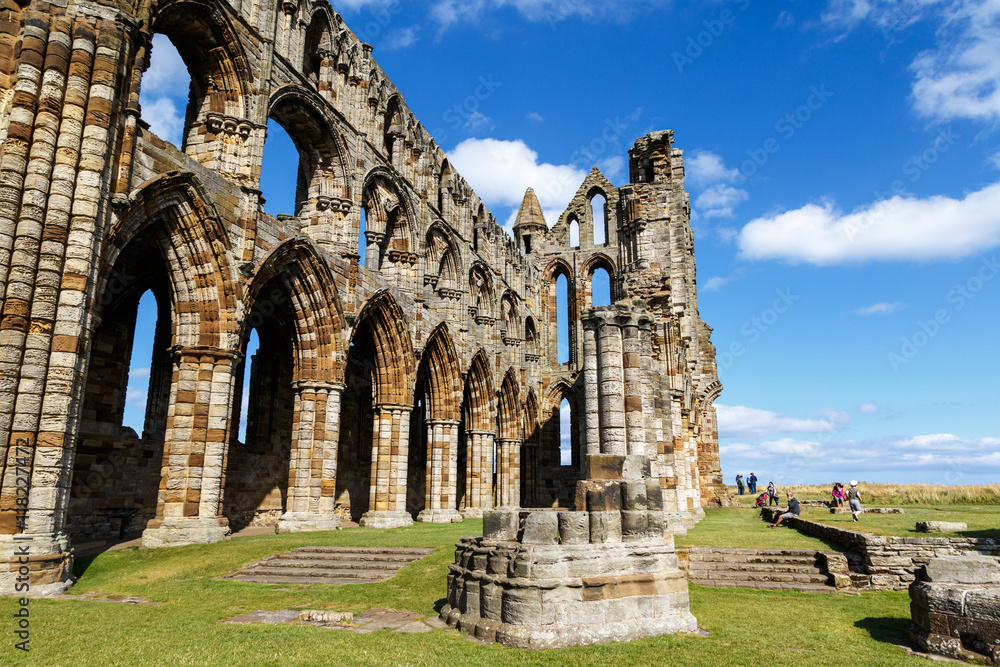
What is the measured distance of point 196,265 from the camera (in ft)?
42.2

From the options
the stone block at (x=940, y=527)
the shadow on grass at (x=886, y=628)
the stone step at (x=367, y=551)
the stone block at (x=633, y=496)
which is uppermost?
the stone block at (x=633, y=496)

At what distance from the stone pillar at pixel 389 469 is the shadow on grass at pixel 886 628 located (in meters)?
13.4

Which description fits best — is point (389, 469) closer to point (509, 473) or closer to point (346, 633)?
point (509, 473)

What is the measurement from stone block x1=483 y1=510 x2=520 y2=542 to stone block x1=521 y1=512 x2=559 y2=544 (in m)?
0.44

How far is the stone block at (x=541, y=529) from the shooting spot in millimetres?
6805

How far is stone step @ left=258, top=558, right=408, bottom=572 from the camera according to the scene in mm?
10727

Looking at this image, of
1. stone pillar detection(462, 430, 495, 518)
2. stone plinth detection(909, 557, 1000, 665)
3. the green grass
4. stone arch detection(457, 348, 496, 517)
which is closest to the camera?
stone plinth detection(909, 557, 1000, 665)

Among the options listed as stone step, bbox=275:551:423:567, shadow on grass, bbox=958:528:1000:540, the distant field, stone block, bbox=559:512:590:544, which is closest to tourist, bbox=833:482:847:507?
the distant field

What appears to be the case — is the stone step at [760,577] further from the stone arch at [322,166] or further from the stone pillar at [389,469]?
the stone arch at [322,166]

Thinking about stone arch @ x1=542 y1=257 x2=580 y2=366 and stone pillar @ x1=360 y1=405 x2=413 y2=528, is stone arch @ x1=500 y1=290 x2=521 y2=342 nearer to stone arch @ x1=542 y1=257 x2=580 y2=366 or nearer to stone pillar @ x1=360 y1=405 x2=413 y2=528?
stone arch @ x1=542 y1=257 x2=580 y2=366

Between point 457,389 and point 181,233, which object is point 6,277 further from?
point 457,389

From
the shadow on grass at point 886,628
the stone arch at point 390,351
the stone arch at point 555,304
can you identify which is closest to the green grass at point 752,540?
the shadow on grass at point 886,628

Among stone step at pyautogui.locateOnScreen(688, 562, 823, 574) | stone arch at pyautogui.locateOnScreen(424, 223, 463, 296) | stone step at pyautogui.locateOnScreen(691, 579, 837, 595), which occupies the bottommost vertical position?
stone step at pyautogui.locateOnScreen(691, 579, 837, 595)

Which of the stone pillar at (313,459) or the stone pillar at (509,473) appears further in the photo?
the stone pillar at (509,473)
